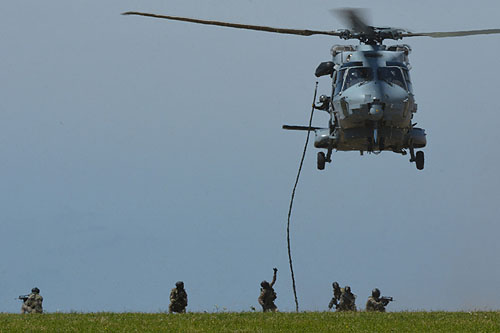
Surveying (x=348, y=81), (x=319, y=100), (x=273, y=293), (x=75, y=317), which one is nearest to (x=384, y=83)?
(x=348, y=81)

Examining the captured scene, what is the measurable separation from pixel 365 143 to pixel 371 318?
769cm

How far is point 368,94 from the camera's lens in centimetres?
3017

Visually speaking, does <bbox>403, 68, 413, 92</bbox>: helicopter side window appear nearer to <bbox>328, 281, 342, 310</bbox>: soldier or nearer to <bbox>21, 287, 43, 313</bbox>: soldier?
<bbox>328, 281, 342, 310</bbox>: soldier

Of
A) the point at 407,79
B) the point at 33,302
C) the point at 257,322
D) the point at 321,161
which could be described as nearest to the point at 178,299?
the point at 33,302

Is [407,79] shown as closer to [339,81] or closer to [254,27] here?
[339,81]

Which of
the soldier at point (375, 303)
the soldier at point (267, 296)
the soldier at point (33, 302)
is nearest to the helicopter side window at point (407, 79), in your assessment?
the soldier at point (375, 303)

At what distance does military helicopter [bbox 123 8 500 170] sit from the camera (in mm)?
30203

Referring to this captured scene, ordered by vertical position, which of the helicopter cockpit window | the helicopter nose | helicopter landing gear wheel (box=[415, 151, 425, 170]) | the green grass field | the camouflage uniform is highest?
the helicopter cockpit window

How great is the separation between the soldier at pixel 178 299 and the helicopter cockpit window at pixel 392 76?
944 centimetres

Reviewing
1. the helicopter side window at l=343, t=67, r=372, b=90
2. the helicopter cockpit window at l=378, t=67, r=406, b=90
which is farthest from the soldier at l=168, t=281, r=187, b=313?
the helicopter cockpit window at l=378, t=67, r=406, b=90

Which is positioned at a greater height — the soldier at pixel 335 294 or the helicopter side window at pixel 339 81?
the helicopter side window at pixel 339 81

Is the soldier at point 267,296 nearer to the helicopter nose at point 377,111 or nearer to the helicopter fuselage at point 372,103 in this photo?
the helicopter fuselage at point 372,103

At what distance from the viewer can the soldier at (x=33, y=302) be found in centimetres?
3312

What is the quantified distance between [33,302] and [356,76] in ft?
43.3
